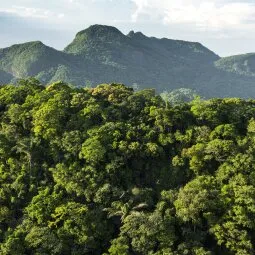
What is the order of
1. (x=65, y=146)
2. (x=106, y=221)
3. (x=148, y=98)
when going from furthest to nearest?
(x=148, y=98) → (x=65, y=146) → (x=106, y=221)

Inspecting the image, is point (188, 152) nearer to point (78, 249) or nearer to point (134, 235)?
point (134, 235)

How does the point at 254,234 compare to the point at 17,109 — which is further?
the point at 17,109

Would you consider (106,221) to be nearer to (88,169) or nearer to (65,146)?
(88,169)

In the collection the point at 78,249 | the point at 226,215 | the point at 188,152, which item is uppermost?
the point at 188,152

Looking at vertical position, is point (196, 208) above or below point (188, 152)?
below

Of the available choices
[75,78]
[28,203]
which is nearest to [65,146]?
[28,203]

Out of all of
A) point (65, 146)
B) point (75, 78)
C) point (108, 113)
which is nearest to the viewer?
point (65, 146)

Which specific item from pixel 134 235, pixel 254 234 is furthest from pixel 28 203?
pixel 254 234
